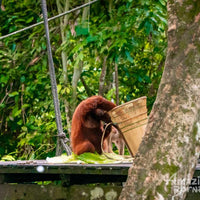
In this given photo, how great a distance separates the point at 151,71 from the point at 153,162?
5032mm

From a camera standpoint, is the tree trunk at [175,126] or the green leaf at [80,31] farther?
the green leaf at [80,31]

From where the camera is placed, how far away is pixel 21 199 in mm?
3373

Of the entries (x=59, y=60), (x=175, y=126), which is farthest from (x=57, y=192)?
(x=59, y=60)

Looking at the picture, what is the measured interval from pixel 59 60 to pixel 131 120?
3597mm

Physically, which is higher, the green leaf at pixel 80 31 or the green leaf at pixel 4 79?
the green leaf at pixel 80 31

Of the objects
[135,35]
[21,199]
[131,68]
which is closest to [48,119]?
[131,68]

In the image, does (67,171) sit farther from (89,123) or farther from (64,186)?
(89,123)

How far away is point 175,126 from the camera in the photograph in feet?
7.23

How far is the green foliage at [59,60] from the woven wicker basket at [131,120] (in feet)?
6.47

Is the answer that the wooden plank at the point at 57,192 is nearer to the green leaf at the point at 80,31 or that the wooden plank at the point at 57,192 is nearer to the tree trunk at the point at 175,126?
the tree trunk at the point at 175,126

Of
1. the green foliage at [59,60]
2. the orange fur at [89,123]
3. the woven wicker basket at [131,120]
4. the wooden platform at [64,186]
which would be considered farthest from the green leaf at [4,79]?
the woven wicker basket at [131,120]

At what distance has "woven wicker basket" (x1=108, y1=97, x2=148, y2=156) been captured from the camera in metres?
3.37

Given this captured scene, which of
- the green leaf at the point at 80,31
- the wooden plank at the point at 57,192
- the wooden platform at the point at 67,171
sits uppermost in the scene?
the green leaf at the point at 80,31

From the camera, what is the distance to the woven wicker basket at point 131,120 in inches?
132
